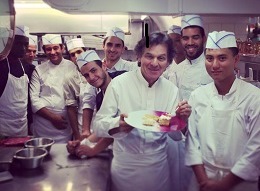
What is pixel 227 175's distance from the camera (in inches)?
64.6

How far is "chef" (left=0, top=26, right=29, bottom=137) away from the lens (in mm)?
2697

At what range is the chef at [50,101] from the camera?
306 cm

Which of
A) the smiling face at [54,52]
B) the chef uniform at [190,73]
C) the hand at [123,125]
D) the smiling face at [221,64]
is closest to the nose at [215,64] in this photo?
the smiling face at [221,64]

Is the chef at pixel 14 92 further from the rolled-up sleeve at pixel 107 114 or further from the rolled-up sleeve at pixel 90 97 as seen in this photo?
the rolled-up sleeve at pixel 107 114

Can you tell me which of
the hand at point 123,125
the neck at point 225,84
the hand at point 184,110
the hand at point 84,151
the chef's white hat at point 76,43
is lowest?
the hand at point 84,151

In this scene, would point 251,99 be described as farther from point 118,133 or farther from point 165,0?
point 165,0

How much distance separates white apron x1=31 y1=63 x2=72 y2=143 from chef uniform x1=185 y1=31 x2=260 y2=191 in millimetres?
1708

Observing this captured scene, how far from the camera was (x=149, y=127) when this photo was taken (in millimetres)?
1609

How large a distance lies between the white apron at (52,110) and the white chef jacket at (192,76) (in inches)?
48.9

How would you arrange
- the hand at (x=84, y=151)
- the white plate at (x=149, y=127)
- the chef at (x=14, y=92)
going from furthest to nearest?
the chef at (x=14, y=92) < the hand at (x=84, y=151) < the white plate at (x=149, y=127)

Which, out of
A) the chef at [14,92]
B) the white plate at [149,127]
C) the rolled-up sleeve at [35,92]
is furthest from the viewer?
the rolled-up sleeve at [35,92]

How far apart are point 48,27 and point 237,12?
2638 mm

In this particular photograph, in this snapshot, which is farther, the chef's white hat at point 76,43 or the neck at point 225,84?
the chef's white hat at point 76,43

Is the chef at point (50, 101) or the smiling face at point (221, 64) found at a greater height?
the smiling face at point (221, 64)
